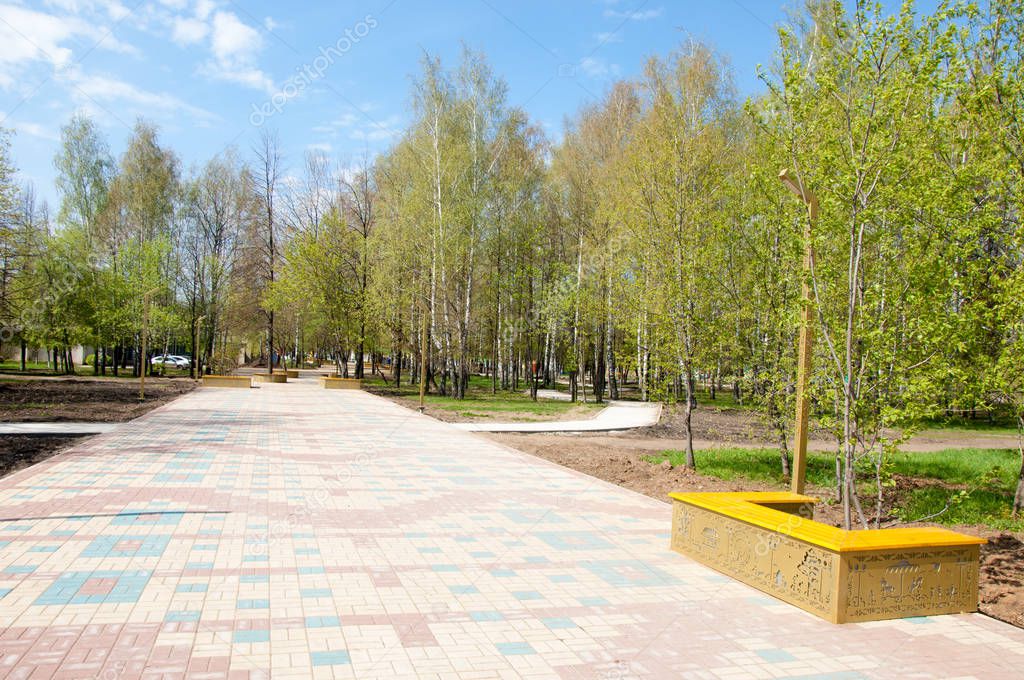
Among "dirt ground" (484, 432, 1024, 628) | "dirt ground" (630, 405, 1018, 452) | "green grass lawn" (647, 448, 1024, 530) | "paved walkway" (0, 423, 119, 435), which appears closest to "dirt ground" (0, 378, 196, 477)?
"paved walkway" (0, 423, 119, 435)

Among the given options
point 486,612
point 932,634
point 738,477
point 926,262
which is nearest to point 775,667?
point 932,634

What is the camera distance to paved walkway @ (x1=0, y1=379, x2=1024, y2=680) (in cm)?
388

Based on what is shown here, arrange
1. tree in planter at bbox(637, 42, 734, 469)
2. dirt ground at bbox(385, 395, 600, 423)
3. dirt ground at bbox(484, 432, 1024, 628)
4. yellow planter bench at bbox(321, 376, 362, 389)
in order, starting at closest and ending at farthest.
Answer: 1. dirt ground at bbox(484, 432, 1024, 628)
2. tree in planter at bbox(637, 42, 734, 469)
3. dirt ground at bbox(385, 395, 600, 423)
4. yellow planter bench at bbox(321, 376, 362, 389)

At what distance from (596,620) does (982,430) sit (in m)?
27.1

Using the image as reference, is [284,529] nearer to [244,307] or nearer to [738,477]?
[738,477]

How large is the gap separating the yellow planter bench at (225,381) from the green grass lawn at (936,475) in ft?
77.2

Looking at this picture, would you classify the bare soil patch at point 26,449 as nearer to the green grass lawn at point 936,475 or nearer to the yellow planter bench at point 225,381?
the green grass lawn at point 936,475

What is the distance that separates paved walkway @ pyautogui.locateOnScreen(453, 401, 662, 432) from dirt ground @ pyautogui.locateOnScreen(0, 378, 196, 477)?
895 cm

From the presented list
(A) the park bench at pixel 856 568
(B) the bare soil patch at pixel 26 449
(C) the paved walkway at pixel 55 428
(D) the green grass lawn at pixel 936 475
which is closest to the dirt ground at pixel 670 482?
(D) the green grass lawn at pixel 936 475

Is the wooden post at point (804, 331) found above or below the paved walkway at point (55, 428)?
above

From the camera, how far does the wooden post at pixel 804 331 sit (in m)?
6.46

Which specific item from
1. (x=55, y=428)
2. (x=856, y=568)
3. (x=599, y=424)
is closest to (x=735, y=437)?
(x=599, y=424)

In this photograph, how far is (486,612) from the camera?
470cm

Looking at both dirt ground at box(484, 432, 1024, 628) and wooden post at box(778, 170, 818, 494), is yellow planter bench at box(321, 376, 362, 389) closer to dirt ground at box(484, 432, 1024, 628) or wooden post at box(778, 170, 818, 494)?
dirt ground at box(484, 432, 1024, 628)
